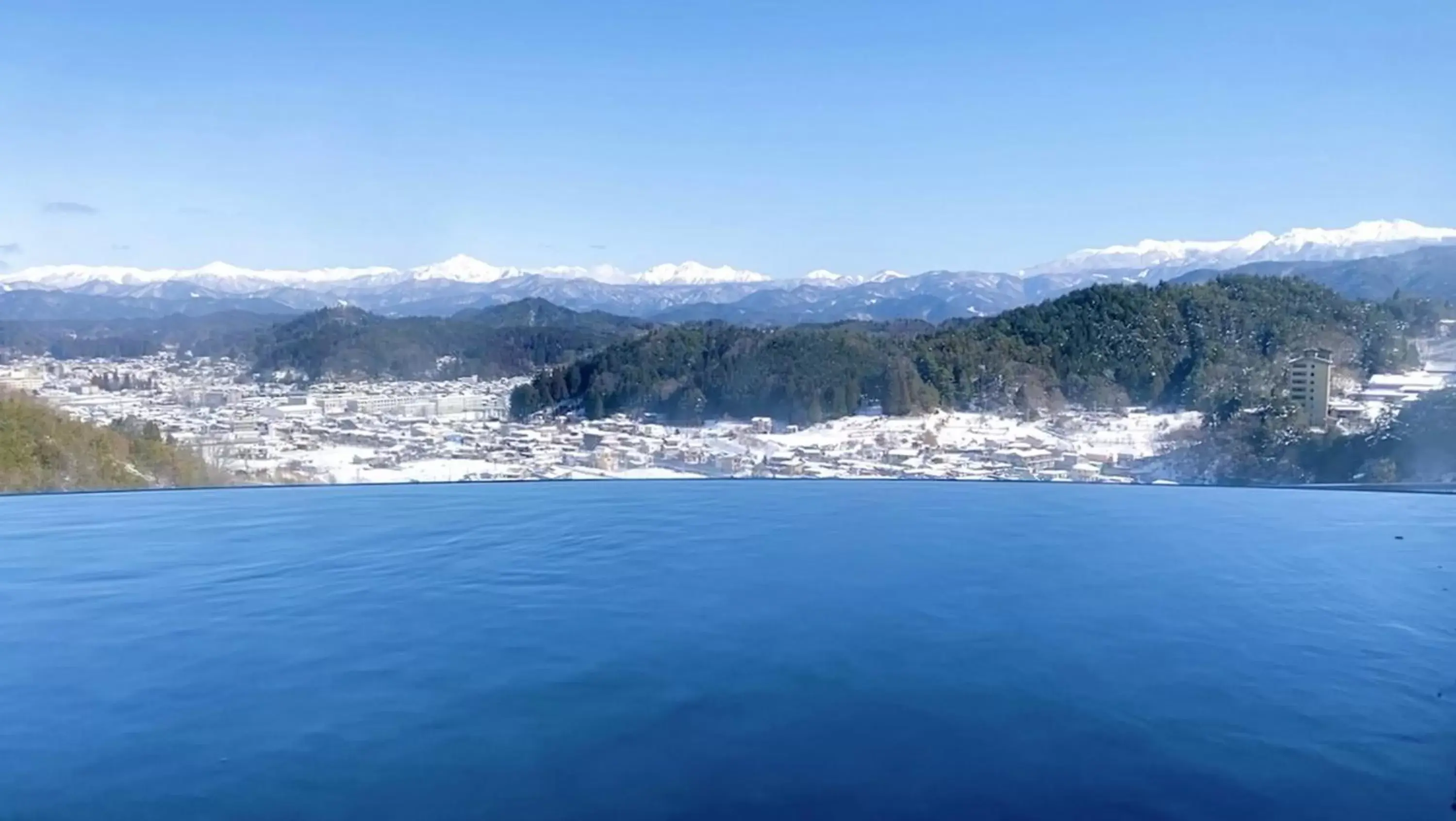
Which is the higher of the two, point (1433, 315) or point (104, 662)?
point (1433, 315)

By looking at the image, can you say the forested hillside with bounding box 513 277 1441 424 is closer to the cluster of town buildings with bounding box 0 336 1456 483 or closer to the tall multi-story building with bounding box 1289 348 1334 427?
the tall multi-story building with bounding box 1289 348 1334 427

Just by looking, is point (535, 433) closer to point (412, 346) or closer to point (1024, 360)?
point (412, 346)

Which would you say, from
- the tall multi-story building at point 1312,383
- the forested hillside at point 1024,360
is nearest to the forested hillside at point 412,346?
the forested hillside at point 1024,360

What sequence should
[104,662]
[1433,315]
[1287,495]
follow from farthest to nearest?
[1433,315], [1287,495], [104,662]

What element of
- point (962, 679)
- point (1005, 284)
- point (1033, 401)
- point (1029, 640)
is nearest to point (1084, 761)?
point (962, 679)

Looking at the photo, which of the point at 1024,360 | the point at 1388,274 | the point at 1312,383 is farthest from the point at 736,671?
the point at 1388,274

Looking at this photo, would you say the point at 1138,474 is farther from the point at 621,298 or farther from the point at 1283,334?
the point at 621,298

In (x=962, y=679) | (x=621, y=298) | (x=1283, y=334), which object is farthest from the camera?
(x=621, y=298)
